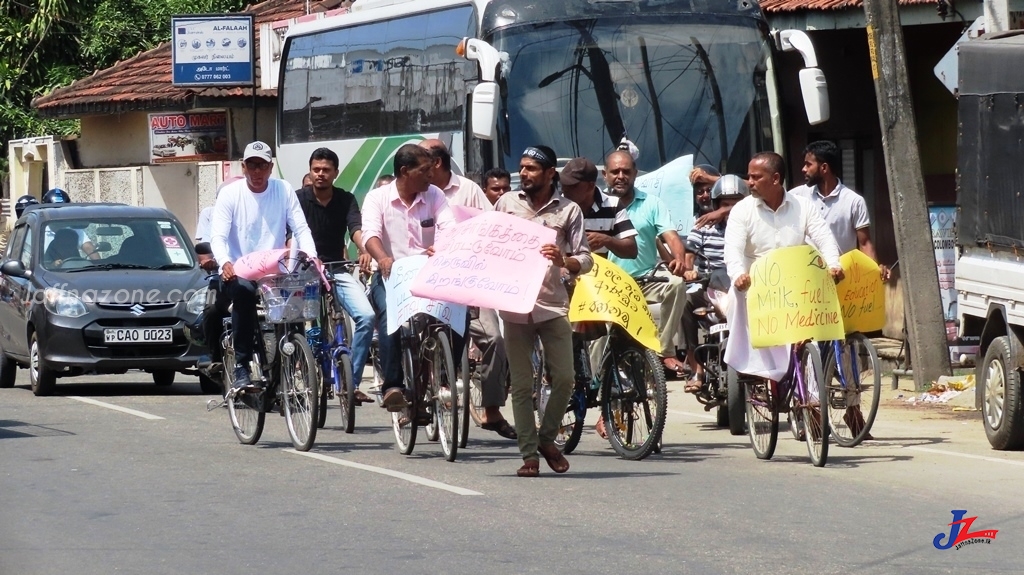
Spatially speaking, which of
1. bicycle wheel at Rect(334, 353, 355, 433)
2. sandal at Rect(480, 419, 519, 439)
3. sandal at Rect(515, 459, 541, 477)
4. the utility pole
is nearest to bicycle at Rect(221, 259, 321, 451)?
bicycle wheel at Rect(334, 353, 355, 433)

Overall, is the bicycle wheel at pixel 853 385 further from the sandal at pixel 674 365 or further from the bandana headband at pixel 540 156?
the bandana headband at pixel 540 156

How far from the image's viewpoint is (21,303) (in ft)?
52.2

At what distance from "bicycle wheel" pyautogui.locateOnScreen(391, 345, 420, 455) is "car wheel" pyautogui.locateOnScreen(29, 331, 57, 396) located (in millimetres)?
5603

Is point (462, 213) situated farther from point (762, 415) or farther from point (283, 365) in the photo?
point (762, 415)

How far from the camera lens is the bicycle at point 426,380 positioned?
33.6 ft

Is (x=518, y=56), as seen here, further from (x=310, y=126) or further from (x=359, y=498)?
(x=359, y=498)

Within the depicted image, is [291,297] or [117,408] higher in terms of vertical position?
[291,297]

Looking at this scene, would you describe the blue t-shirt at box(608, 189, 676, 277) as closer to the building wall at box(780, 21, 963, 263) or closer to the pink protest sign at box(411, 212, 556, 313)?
the pink protest sign at box(411, 212, 556, 313)

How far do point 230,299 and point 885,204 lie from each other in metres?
10.8

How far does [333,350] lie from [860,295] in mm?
3369

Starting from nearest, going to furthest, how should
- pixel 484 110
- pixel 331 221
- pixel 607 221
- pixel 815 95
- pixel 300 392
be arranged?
pixel 607 221, pixel 300 392, pixel 331 221, pixel 484 110, pixel 815 95

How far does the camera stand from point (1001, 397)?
10.7 m

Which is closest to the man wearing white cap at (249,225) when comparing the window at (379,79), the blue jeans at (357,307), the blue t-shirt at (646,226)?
the blue jeans at (357,307)

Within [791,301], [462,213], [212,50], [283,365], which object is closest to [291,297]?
[283,365]
